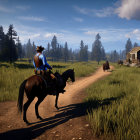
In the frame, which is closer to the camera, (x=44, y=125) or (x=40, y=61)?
(x=44, y=125)

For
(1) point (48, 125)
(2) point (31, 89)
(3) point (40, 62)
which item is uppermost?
(3) point (40, 62)

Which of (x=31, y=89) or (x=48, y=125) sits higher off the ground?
(x=31, y=89)

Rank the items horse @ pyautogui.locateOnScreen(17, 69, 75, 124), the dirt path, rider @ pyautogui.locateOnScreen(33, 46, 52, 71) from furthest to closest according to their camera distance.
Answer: rider @ pyautogui.locateOnScreen(33, 46, 52, 71) < horse @ pyautogui.locateOnScreen(17, 69, 75, 124) < the dirt path

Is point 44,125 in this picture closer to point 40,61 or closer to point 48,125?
point 48,125

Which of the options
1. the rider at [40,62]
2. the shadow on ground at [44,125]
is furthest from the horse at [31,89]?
the shadow on ground at [44,125]

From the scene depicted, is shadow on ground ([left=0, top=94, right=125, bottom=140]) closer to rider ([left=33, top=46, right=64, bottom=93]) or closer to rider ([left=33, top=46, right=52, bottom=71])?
rider ([left=33, top=46, right=64, bottom=93])

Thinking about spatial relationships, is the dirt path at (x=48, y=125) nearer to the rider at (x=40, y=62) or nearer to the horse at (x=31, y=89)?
the horse at (x=31, y=89)

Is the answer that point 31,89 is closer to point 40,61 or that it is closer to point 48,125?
point 40,61

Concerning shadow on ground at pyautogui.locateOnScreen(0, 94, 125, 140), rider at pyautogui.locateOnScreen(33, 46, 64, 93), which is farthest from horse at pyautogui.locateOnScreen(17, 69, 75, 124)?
shadow on ground at pyautogui.locateOnScreen(0, 94, 125, 140)

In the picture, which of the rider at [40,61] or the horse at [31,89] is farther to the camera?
the rider at [40,61]

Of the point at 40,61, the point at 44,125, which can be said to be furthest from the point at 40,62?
the point at 44,125

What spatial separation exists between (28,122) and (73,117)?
183 cm

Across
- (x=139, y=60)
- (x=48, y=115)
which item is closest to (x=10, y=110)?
(x=48, y=115)

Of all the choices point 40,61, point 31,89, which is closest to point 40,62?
point 40,61
